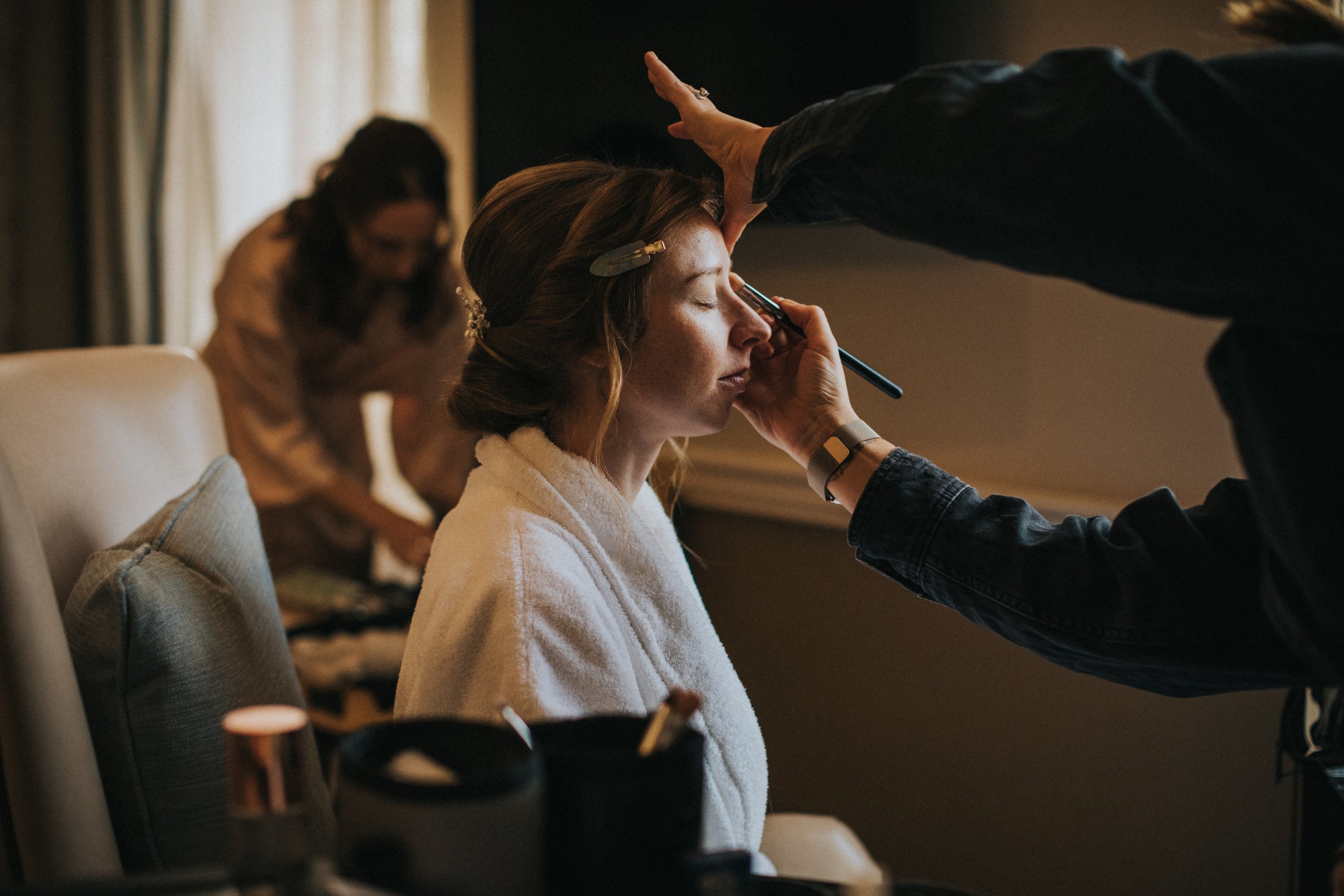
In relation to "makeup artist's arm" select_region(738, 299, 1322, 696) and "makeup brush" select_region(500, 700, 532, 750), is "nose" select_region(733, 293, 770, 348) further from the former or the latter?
"makeup brush" select_region(500, 700, 532, 750)

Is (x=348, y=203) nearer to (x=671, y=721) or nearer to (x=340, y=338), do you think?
(x=340, y=338)

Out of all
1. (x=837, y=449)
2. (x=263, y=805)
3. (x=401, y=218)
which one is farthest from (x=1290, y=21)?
(x=401, y=218)

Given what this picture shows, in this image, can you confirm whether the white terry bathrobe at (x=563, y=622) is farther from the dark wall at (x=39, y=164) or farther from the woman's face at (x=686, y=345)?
the dark wall at (x=39, y=164)

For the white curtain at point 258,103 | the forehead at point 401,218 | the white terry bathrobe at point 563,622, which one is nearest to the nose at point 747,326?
the white terry bathrobe at point 563,622

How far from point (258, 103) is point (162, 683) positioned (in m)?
2.73

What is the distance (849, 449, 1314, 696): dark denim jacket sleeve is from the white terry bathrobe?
244mm

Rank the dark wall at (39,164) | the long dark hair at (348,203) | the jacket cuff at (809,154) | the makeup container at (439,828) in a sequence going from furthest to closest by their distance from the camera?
the dark wall at (39,164) < the long dark hair at (348,203) < the jacket cuff at (809,154) < the makeup container at (439,828)

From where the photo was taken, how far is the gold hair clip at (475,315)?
126cm

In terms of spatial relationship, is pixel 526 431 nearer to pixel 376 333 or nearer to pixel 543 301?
pixel 543 301

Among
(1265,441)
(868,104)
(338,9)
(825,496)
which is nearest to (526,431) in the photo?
(825,496)

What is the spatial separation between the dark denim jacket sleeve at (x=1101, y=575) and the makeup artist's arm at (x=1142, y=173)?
0.31 meters

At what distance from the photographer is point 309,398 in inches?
106

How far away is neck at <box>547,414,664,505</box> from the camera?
4.03ft

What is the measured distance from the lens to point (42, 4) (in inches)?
112
